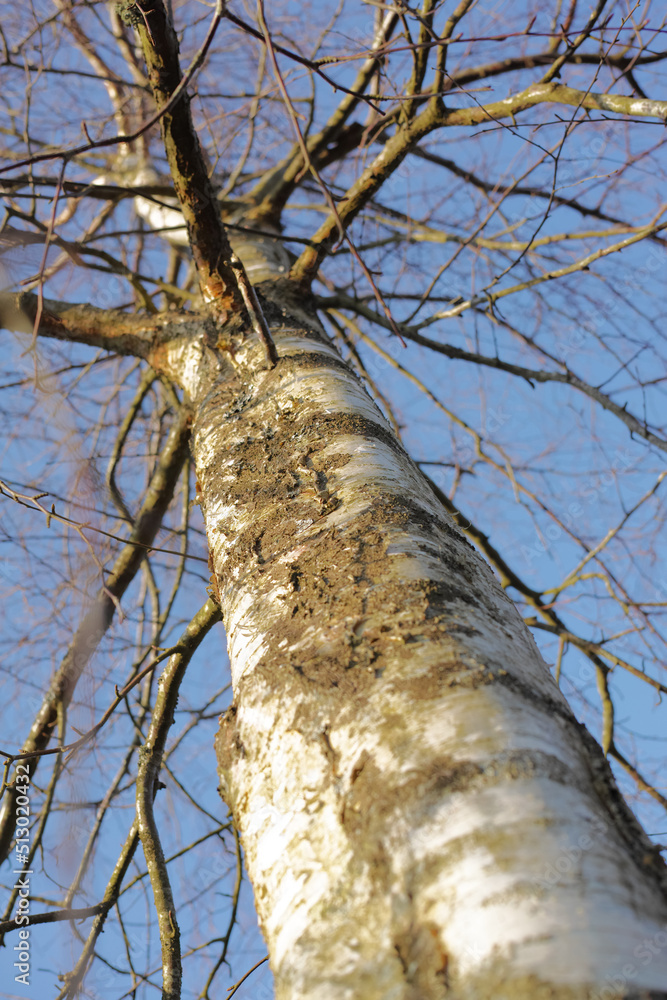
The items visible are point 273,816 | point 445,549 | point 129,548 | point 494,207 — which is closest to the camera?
point 273,816

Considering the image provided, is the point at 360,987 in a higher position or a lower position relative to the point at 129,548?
lower

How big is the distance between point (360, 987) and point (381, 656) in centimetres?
32

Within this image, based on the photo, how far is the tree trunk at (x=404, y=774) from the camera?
54 centimetres

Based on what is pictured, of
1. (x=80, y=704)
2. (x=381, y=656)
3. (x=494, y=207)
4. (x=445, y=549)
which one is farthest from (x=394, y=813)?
(x=494, y=207)

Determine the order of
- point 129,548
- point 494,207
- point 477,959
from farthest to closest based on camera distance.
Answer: point 129,548 → point 494,207 → point 477,959

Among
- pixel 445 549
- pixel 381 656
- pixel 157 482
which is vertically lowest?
pixel 381 656

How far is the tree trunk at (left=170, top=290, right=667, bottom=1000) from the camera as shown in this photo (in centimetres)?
54

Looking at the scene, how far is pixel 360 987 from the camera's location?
1.91ft

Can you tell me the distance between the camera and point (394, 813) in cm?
65

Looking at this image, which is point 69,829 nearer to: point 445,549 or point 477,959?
point 445,549

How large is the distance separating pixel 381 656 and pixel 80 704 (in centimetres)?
127

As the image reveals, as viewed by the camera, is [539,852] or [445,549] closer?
[539,852]

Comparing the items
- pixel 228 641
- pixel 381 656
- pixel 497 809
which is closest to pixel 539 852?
pixel 497 809

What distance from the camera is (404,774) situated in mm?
669
